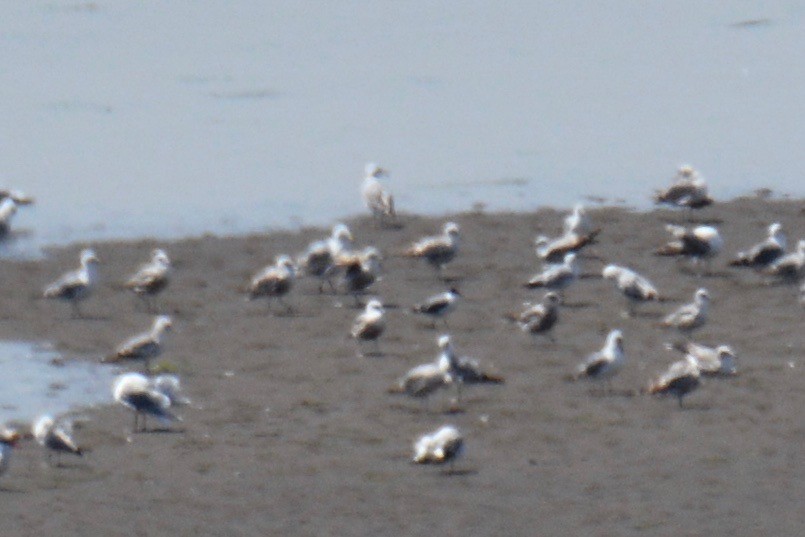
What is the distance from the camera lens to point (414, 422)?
66.0 feet

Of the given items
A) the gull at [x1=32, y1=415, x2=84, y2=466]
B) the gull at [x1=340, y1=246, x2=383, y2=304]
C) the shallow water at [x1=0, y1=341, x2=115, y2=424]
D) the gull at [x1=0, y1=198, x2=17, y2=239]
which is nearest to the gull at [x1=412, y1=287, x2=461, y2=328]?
the gull at [x1=340, y1=246, x2=383, y2=304]

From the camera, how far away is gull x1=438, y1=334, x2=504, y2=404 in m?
20.7

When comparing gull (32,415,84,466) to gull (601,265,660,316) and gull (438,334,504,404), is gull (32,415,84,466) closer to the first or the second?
gull (438,334,504,404)

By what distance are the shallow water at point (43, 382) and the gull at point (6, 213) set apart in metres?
6.28

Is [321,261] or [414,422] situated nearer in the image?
[414,422]

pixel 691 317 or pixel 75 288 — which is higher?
pixel 691 317

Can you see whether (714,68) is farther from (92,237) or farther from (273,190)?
(92,237)

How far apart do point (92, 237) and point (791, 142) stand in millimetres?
13133

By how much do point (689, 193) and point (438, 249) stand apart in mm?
4744

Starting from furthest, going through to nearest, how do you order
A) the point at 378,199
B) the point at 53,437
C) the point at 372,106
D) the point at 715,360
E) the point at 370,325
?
the point at 372,106, the point at 378,199, the point at 370,325, the point at 715,360, the point at 53,437

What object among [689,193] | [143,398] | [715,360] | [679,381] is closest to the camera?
[143,398]

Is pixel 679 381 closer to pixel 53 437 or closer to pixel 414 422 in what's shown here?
pixel 414 422

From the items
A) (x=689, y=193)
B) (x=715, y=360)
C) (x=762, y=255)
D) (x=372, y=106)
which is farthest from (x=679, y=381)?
(x=372, y=106)

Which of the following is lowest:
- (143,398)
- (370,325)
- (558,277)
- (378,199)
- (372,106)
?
(372,106)
